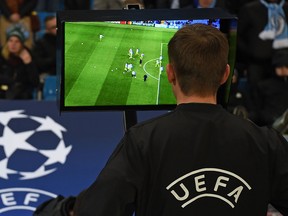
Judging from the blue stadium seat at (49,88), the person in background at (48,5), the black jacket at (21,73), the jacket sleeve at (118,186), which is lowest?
the blue stadium seat at (49,88)

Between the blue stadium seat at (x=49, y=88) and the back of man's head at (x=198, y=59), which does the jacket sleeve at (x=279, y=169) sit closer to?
the back of man's head at (x=198, y=59)

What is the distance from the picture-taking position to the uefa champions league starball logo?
412cm

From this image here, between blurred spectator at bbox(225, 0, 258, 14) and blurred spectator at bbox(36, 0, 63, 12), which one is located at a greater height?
blurred spectator at bbox(225, 0, 258, 14)

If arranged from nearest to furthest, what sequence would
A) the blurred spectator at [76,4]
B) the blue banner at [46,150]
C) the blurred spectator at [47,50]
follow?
1. the blue banner at [46,150]
2. the blurred spectator at [47,50]
3. the blurred spectator at [76,4]

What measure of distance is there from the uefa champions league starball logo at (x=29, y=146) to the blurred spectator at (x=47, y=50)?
3859 millimetres

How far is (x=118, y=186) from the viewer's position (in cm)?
228

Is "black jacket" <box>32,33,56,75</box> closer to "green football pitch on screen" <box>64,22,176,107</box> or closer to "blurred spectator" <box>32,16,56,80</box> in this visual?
"blurred spectator" <box>32,16,56,80</box>

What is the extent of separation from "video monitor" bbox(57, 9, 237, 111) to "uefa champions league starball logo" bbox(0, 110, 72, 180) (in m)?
1.03

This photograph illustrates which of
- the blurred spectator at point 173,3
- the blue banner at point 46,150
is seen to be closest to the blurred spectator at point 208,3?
the blurred spectator at point 173,3

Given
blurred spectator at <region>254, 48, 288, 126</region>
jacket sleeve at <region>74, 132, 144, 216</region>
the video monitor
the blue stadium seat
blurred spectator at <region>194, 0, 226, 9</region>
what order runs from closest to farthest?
jacket sleeve at <region>74, 132, 144, 216</region> < the video monitor < blurred spectator at <region>254, 48, 288, 126</region> < the blue stadium seat < blurred spectator at <region>194, 0, 226, 9</region>

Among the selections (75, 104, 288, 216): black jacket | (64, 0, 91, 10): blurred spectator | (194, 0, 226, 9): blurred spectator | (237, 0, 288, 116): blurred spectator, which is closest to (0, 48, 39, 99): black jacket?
(64, 0, 91, 10): blurred spectator

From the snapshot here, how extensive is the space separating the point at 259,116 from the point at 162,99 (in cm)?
403

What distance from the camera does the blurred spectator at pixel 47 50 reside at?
26.8ft

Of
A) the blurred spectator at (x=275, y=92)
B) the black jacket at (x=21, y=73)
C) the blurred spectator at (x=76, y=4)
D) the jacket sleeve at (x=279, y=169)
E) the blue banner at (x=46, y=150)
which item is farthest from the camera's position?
the blurred spectator at (x=76, y=4)
